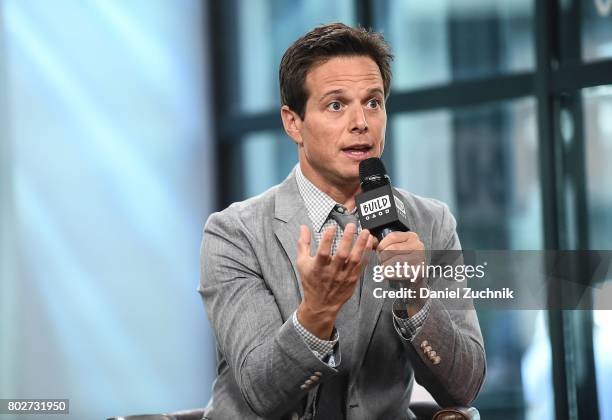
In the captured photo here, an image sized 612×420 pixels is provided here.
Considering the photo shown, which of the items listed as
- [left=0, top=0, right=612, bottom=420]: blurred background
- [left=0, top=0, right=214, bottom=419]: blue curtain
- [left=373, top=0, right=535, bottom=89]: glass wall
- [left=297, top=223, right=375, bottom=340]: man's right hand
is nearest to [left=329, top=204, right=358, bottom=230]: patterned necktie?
[left=297, top=223, right=375, bottom=340]: man's right hand

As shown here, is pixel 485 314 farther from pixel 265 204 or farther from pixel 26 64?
pixel 26 64

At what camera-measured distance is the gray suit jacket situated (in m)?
1.69

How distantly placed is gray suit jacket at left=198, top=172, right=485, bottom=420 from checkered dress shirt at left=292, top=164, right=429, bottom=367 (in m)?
0.02

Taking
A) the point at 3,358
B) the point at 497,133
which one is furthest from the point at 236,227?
the point at 3,358

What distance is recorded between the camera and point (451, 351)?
5.73ft

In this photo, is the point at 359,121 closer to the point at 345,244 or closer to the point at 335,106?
the point at 335,106

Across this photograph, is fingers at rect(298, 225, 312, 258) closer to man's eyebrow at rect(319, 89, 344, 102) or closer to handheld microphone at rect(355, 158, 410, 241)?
handheld microphone at rect(355, 158, 410, 241)

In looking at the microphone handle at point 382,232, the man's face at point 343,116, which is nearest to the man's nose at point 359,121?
the man's face at point 343,116

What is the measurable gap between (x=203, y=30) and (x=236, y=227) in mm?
3621

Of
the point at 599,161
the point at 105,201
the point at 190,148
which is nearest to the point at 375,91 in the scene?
the point at 599,161

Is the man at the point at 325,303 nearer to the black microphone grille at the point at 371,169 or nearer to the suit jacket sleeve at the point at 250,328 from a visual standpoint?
the suit jacket sleeve at the point at 250,328

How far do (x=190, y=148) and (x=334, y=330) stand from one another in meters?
3.66

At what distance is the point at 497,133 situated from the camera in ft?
13.0

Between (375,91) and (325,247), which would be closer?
(325,247)
